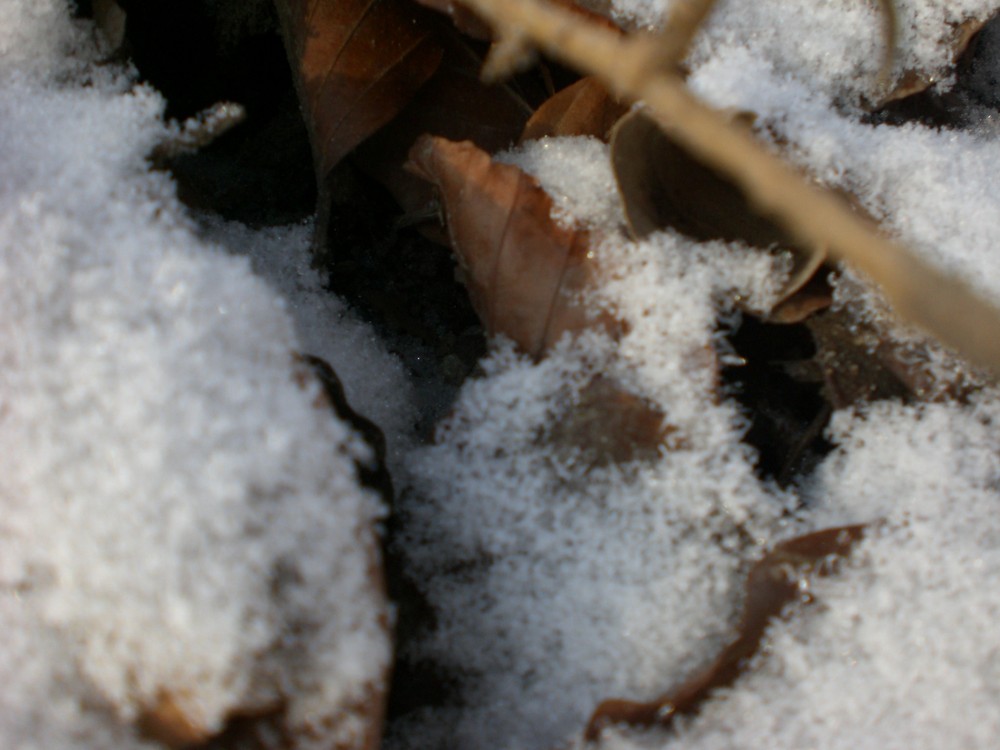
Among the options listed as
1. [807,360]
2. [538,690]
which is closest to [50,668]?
[538,690]

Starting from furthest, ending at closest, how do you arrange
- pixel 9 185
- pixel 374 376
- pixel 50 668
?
1. pixel 374 376
2. pixel 9 185
3. pixel 50 668

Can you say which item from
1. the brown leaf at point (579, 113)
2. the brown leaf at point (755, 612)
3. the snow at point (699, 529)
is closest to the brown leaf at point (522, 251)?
the snow at point (699, 529)

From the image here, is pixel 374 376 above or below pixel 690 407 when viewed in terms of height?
below

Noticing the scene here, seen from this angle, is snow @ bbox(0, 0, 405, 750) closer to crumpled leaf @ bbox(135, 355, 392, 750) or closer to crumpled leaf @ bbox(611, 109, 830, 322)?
crumpled leaf @ bbox(135, 355, 392, 750)

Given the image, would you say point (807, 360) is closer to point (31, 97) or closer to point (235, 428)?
point (235, 428)

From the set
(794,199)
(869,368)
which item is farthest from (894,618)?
(794,199)

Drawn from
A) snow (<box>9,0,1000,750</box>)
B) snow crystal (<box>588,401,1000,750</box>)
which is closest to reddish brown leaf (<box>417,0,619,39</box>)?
snow (<box>9,0,1000,750</box>)

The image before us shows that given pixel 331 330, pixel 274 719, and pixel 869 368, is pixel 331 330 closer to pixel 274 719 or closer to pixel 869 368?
pixel 274 719
